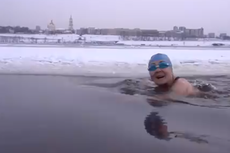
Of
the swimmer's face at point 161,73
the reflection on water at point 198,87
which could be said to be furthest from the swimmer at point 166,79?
the reflection on water at point 198,87

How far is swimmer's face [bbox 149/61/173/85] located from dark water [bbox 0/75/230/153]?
0.34 meters

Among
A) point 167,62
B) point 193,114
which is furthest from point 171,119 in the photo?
point 167,62

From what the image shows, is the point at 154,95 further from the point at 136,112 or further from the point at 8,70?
the point at 8,70

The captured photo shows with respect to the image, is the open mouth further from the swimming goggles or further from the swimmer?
the swimming goggles

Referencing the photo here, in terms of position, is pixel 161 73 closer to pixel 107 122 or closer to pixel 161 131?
pixel 107 122

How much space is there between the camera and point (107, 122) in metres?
3.17

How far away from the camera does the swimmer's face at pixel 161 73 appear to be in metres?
4.78

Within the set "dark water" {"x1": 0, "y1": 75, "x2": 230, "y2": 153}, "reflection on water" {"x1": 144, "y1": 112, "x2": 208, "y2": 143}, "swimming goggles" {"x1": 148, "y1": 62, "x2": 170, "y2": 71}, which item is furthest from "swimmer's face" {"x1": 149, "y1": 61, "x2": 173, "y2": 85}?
"reflection on water" {"x1": 144, "y1": 112, "x2": 208, "y2": 143}

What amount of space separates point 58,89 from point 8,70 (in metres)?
3.35

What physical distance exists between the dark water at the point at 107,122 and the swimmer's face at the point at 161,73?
1.13ft

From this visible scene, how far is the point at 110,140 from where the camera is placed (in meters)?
2.61

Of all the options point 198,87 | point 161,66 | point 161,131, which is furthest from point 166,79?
point 161,131

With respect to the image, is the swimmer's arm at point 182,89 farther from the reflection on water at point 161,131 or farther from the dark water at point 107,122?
the reflection on water at point 161,131

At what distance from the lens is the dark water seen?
2.46 meters
